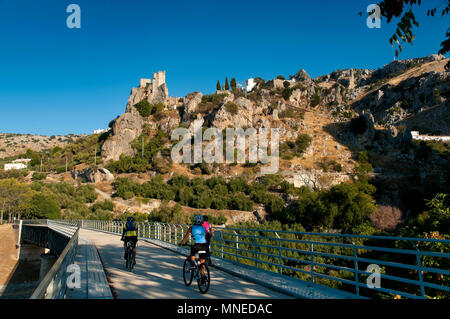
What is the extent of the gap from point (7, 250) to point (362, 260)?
159ft

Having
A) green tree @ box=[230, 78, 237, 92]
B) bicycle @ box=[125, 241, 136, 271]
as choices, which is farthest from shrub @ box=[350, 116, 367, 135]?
bicycle @ box=[125, 241, 136, 271]

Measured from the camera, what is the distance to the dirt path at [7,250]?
41.4m

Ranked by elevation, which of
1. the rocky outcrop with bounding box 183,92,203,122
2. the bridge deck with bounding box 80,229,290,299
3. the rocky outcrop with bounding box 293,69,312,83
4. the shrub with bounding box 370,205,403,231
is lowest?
the shrub with bounding box 370,205,403,231

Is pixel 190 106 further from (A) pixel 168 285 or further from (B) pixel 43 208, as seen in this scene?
(A) pixel 168 285

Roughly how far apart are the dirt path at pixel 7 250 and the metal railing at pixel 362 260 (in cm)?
Answer: 1785

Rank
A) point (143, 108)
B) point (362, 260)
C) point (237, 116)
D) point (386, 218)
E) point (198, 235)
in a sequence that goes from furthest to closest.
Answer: point (143, 108) → point (237, 116) → point (386, 218) → point (198, 235) → point (362, 260)

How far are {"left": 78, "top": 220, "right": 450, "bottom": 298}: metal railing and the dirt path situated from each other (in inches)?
703

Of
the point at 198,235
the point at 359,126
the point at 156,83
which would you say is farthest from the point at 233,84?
the point at 198,235

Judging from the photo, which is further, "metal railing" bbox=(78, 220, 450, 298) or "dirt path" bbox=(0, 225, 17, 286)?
"dirt path" bbox=(0, 225, 17, 286)

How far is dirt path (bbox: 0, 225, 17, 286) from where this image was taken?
4143cm

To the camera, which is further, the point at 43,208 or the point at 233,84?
the point at 233,84

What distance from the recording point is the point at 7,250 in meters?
42.9

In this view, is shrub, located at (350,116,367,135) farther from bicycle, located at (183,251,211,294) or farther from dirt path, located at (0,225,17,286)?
bicycle, located at (183,251,211,294)

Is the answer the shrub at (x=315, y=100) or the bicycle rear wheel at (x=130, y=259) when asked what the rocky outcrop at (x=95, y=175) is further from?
the bicycle rear wheel at (x=130, y=259)
